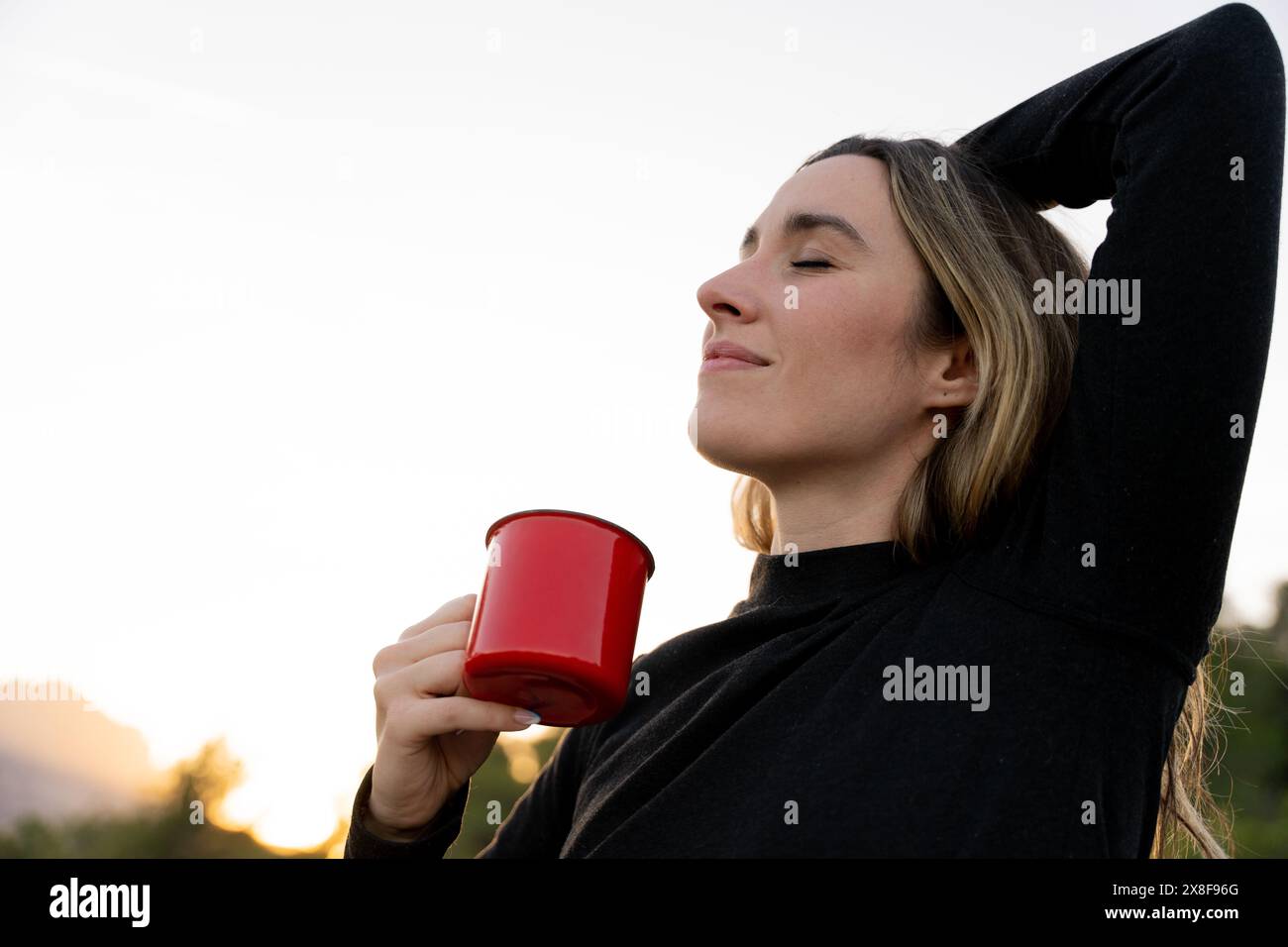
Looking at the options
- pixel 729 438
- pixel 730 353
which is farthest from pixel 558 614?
pixel 730 353

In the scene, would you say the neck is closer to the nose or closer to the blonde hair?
the blonde hair

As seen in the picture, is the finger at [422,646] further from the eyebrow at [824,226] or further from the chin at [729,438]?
the eyebrow at [824,226]

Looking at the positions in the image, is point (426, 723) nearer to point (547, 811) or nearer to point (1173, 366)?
point (547, 811)

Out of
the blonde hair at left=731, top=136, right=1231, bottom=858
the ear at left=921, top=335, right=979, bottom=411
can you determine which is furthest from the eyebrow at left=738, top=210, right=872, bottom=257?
the ear at left=921, top=335, right=979, bottom=411

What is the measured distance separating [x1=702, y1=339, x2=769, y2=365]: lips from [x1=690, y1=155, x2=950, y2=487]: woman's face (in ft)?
0.04

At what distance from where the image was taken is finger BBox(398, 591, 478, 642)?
224 centimetres

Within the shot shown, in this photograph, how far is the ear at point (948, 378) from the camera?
256cm

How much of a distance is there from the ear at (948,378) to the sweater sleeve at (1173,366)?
0.45 meters

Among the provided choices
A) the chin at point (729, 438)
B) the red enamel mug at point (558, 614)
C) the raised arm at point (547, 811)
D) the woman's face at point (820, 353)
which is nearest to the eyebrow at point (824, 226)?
the woman's face at point (820, 353)

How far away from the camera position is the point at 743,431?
2.45 m

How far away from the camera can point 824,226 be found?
2.60 meters

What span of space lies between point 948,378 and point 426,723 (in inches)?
59.3

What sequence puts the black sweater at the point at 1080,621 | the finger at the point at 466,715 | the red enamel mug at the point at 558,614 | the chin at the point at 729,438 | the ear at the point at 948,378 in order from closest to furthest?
1. the black sweater at the point at 1080,621
2. the red enamel mug at the point at 558,614
3. the finger at the point at 466,715
4. the chin at the point at 729,438
5. the ear at the point at 948,378
